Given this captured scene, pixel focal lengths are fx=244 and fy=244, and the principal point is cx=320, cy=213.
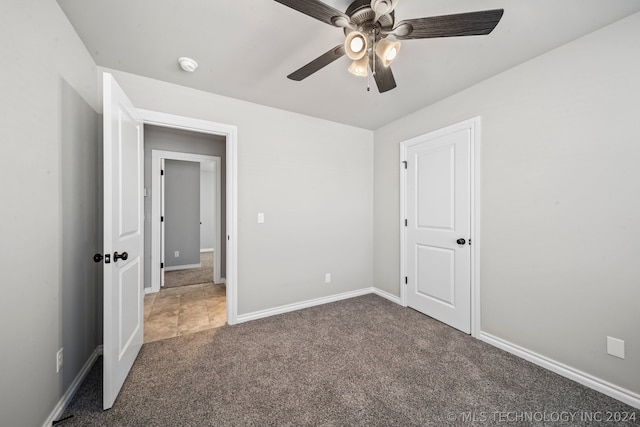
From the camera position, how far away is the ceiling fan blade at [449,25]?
3.66 feet

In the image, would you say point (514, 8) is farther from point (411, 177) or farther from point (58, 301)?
point (58, 301)

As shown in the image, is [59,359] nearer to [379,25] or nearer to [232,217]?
[232,217]

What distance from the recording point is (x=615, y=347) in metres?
1.60

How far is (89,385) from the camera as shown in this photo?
171 cm

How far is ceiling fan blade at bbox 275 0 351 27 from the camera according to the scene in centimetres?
109

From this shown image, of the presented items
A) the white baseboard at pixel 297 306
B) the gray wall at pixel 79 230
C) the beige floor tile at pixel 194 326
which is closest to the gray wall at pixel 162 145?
the beige floor tile at pixel 194 326

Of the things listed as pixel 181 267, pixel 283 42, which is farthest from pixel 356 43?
pixel 181 267

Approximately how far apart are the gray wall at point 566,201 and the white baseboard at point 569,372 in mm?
33

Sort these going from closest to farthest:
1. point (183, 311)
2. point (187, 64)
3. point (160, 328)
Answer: point (187, 64) < point (160, 328) < point (183, 311)

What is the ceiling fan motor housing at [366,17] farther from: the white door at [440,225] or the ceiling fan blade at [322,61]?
the white door at [440,225]

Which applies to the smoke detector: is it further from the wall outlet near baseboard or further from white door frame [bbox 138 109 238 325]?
the wall outlet near baseboard

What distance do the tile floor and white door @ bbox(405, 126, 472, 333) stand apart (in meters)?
2.36

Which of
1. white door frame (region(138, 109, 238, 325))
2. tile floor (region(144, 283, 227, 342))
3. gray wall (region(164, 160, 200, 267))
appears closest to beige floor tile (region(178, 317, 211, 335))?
tile floor (region(144, 283, 227, 342))

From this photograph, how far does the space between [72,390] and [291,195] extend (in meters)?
2.35
